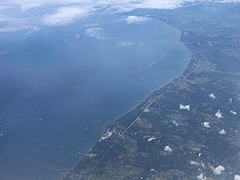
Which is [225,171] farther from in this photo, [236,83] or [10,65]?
[10,65]

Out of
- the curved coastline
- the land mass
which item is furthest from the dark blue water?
the land mass

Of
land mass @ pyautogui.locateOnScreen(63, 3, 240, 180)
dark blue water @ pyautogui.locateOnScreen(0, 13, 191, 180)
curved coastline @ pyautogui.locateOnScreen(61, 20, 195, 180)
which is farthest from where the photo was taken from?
dark blue water @ pyautogui.locateOnScreen(0, 13, 191, 180)

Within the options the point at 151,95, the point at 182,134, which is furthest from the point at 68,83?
the point at 182,134

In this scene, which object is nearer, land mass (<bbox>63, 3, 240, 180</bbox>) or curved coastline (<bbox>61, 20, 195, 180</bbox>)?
land mass (<bbox>63, 3, 240, 180</bbox>)

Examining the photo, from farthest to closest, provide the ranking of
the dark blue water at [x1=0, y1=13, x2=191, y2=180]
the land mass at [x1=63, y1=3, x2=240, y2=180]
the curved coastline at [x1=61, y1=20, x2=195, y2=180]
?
the dark blue water at [x1=0, y1=13, x2=191, y2=180] → the curved coastline at [x1=61, y1=20, x2=195, y2=180] → the land mass at [x1=63, y1=3, x2=240, y2=180]

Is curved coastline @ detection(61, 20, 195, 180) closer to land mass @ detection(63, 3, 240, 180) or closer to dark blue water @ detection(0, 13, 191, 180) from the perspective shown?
land mass @ detection(63, 3, 240, 180)

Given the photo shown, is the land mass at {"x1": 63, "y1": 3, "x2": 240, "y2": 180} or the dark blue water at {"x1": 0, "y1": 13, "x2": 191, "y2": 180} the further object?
the dark blue water at {"x1": 0, "y1": 13, "x2": 191, "y2": 180}

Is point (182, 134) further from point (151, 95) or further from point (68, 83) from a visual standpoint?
point (68, 83)
